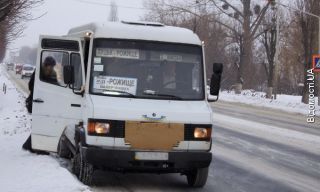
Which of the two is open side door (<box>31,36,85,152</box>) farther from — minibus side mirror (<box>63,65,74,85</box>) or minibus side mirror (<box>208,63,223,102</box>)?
minibus side mirror (<box>208,63,223,102</box>)

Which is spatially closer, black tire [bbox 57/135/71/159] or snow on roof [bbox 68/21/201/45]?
snow on roof [bbox 68/21/201/45]

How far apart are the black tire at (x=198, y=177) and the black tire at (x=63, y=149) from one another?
86.1 inches

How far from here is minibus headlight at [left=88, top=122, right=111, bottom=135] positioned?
321 inches

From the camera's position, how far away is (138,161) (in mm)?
8203

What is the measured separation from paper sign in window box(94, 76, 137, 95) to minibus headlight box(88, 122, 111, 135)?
26.4 inches

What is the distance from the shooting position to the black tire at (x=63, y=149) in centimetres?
985

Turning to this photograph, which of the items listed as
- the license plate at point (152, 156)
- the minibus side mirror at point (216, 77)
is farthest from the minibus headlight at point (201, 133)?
the minibus side mirror at point (216, 77)

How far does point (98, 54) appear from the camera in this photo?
8.77 m

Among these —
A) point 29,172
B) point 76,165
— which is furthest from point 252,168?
point 29,172

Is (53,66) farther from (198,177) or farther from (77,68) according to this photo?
(198,177)

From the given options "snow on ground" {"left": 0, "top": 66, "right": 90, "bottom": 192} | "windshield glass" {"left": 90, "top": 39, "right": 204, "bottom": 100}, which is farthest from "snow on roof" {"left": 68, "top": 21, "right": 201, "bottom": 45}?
"snow on ground" {"left": 0, "top": 66, "right": 90, "bottom": 192}

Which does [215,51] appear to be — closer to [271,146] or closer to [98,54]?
[271,146]

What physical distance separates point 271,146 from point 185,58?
593cm

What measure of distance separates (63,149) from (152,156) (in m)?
2.33
